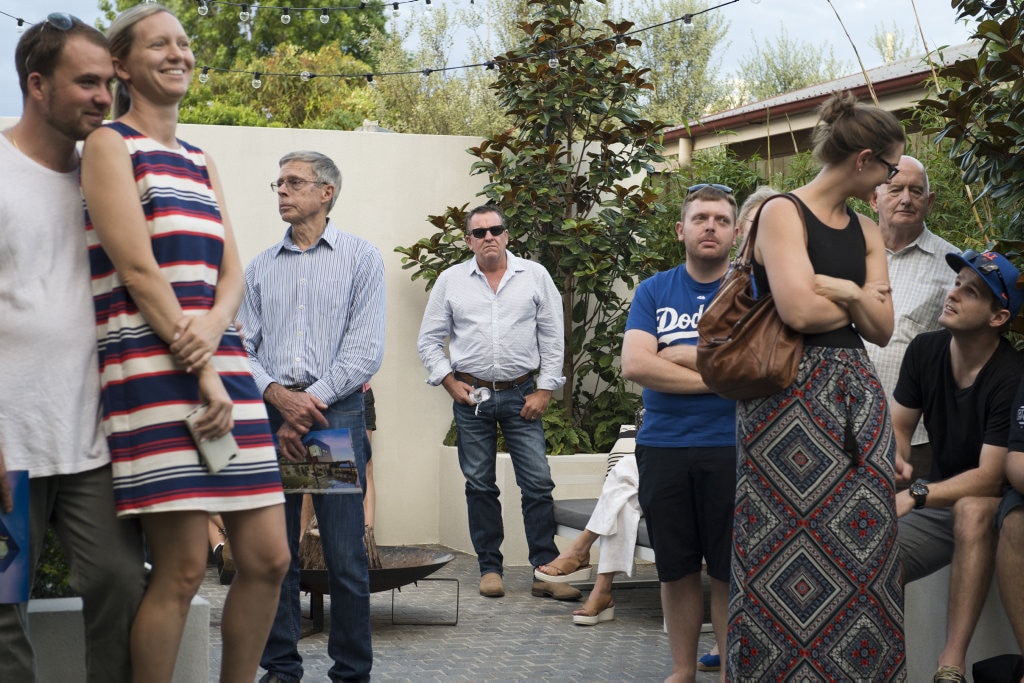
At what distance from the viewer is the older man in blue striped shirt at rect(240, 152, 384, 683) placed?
15.0ft

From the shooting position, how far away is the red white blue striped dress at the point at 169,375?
9.59 feet

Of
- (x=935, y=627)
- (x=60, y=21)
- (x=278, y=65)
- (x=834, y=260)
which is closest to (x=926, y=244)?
(x=935, y=627)

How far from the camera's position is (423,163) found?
9.27 metres

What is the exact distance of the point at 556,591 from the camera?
694 centimetres

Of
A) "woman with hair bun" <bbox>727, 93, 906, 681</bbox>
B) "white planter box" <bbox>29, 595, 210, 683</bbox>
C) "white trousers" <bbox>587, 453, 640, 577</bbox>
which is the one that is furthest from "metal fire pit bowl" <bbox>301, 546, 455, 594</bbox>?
"woman with hair bun" <bbox>727, 93, 906, 681</bbox>

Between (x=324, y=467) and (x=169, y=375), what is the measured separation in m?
1.46

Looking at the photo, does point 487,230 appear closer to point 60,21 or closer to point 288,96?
point 60,21

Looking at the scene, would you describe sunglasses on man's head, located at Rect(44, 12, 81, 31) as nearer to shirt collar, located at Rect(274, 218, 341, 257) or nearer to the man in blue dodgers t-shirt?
shirt collar, located at Rect(274, 218, 341, 257)

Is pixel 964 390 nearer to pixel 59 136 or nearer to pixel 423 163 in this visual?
pixel 59 136

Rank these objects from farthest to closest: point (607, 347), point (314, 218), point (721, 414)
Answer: point (607, 347), point (314, 218), point (721, 414)

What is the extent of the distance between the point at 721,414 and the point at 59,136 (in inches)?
98.3

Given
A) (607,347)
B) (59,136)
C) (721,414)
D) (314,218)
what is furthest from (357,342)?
(607,347)

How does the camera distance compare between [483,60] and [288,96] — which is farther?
[288,96]

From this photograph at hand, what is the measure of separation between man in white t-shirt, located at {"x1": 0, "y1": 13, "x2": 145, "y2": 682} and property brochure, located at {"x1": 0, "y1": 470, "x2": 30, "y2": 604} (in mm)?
22
